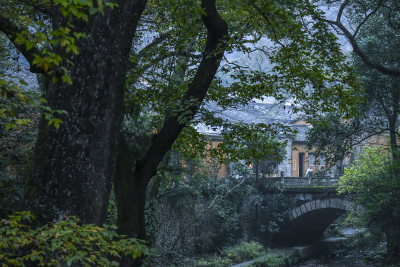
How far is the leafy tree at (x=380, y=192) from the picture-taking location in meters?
16.5

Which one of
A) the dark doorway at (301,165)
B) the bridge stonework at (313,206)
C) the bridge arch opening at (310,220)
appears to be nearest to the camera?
the bridge stonework at (313,206)

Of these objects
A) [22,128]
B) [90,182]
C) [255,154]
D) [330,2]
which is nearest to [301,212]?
[330,2]

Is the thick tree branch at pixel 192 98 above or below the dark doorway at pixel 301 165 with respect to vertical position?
below

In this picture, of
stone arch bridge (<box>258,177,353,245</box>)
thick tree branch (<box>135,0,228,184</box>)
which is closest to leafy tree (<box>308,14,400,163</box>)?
thick tree branch (<box>135,0,228,184</box>)

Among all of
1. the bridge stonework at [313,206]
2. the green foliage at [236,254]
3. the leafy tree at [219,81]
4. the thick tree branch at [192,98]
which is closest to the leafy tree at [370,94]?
the leafy tree at [219,81]

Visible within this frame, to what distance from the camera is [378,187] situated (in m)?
17.5

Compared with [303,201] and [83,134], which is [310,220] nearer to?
[303,201]

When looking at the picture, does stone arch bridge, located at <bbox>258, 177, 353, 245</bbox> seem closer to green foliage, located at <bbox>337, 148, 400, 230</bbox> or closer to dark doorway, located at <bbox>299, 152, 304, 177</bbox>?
green foliage, located at <bbox>337, 148, 400, 230</bbox>

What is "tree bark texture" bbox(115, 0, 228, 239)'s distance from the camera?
7766 mm

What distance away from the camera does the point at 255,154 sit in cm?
966

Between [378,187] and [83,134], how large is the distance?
14.9 metres

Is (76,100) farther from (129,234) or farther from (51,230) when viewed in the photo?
(129,234)

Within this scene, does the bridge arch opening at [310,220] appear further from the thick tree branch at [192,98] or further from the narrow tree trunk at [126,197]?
the narrow tree trunk at [126,197]

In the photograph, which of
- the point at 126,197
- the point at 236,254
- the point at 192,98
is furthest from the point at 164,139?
the point at 236,254
